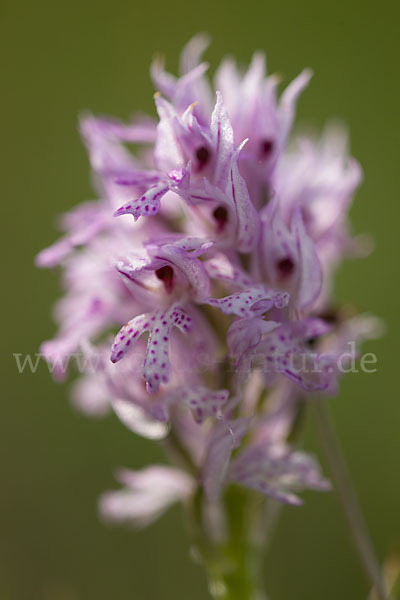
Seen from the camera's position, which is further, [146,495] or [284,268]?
[146,495]


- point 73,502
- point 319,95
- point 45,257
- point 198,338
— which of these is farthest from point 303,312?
point 319,95

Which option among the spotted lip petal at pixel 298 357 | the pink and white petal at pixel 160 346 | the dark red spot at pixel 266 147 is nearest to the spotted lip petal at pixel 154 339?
the pink and white petal at pixel 160 346

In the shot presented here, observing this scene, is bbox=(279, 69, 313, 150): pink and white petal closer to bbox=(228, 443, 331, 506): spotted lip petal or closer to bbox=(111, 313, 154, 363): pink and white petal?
bbox=(111, 313, 154, 363): pink and white petal

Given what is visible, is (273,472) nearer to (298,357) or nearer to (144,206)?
(298,357)

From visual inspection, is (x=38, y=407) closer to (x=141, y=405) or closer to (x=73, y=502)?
(x=73, y=502)

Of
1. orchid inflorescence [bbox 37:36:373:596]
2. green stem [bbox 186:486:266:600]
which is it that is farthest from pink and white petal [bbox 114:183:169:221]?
green stem [bbox 186:486:266:600]

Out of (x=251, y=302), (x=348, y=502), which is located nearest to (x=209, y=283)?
(x=251, y=302)
